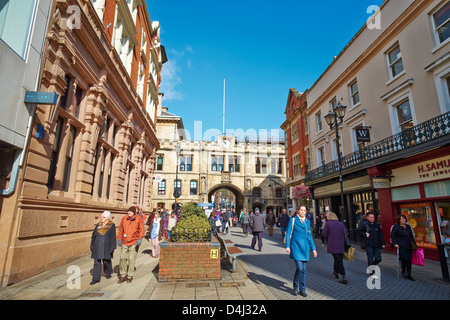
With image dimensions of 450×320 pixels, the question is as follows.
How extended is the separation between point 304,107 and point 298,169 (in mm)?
6223

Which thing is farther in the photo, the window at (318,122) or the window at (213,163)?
the window at (213,163)

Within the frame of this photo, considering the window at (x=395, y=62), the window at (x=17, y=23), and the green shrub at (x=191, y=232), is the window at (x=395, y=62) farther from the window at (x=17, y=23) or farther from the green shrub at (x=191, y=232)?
the window at (x=17, y=23)

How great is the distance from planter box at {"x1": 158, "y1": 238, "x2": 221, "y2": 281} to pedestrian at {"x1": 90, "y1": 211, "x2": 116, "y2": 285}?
1323mm

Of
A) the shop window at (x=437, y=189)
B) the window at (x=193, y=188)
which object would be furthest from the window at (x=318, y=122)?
the window at (x=193, y=188)

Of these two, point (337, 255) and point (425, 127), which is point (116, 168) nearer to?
point (337, 255)

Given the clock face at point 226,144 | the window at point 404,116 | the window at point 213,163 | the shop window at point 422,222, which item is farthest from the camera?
the clock face at point 226,144

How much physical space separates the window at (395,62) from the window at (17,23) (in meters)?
15.1

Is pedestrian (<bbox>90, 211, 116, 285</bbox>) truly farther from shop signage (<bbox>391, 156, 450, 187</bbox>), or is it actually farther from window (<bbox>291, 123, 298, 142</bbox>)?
window (<bbox>291, 123, 298, 142</bbox>)

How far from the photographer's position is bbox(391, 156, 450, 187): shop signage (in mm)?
9625

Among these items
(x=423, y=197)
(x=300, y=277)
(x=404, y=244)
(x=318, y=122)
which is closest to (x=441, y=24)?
(x=423, y=197)

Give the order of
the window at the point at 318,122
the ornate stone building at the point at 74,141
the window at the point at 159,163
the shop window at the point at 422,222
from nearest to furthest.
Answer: the ornate stone building at the point at 74,141
the shop window at the point at 422,222
the window at the point at 318,122
the window at the point at 159,163

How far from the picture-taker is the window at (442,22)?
10141mm

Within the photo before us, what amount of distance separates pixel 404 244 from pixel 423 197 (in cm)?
496

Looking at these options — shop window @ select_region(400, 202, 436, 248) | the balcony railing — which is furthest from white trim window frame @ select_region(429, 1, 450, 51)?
shop window @ select_region(400, 202, 436, 248)
